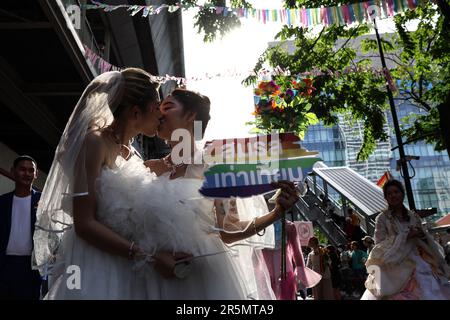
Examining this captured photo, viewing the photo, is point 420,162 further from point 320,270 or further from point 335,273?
point 320,270

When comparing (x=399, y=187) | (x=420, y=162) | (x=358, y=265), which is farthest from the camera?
(x=420, y=162)

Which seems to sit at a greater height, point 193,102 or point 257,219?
point 193,102

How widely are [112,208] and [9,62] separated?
6.89 m

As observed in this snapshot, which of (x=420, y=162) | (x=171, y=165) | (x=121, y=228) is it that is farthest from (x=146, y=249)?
(x=420, y=162)

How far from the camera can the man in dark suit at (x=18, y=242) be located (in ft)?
11.4

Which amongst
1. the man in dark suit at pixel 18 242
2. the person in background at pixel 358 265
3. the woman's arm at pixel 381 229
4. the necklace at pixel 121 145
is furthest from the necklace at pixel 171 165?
the person in background at pixel 358 265

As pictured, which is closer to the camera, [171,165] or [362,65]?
[171,165]

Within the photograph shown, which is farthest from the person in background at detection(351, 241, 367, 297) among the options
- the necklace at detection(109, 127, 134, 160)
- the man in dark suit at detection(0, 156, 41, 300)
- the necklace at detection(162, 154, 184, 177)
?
the necklace at detection(109, 127, 134, 160)

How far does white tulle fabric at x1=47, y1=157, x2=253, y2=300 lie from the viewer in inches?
61.0

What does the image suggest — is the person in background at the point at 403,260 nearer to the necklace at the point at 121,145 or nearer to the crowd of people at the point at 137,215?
the crowd of people at the point at 137,215

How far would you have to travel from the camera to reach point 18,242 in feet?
11.8

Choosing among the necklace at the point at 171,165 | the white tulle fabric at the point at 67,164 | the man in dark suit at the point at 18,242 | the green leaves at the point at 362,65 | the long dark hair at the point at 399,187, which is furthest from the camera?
the green leaves at the point at 362,65

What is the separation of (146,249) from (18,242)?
2.61 m

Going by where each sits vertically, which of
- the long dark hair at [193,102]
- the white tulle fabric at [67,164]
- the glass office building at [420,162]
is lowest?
the white tulle fabric at [67,164]
